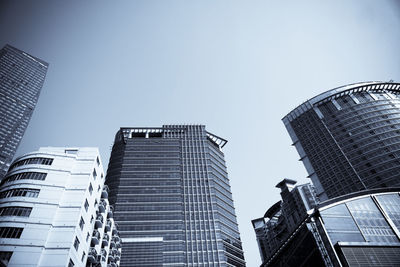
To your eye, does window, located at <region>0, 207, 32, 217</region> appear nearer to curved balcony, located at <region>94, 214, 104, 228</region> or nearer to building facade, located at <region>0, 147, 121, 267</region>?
building facade, located at <region>0, 147, 121, 267</region>

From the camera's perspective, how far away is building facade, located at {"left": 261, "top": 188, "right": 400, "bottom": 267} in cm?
4906

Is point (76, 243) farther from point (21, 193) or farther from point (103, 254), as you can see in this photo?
point (103, 254)

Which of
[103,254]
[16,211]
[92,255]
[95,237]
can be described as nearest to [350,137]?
[103,254]

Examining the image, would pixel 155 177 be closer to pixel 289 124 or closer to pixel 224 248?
pixel 224 248

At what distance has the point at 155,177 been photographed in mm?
120000

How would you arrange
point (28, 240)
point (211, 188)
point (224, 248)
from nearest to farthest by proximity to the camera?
point (28, 240)
point (224, 248)
point (211, 188)

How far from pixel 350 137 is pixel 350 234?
2233 inches

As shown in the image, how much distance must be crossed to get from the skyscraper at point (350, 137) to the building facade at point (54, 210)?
7643 centimetres

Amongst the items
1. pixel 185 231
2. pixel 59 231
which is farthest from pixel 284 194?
pixel 59 231

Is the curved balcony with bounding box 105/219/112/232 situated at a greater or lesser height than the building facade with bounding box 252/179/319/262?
lesser

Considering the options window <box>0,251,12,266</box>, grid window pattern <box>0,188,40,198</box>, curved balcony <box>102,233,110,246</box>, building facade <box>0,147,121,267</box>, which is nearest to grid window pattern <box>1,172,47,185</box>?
building facade <box>0,147,121,267</box>

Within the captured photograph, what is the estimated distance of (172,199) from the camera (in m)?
113

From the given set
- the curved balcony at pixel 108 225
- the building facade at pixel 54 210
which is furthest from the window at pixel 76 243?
the curved balcony at pixel 108 225

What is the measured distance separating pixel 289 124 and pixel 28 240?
109 meters
